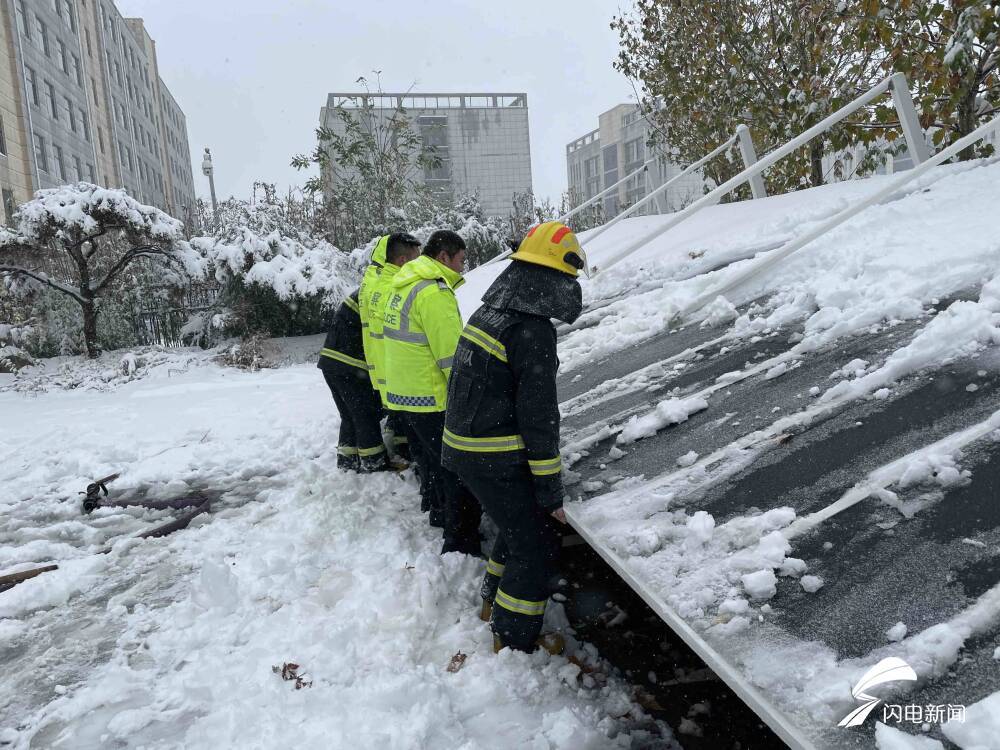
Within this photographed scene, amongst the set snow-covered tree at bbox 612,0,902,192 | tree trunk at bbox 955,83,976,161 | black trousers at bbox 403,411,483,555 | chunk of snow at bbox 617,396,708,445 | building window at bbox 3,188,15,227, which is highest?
building window at bbox 3,188,15,227

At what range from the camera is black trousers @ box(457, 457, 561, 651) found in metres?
2.88

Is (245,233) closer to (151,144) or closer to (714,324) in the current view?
(714,324)

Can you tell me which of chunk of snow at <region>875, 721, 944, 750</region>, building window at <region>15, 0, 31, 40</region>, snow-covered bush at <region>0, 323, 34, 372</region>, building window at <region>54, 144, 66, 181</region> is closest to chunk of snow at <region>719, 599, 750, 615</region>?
chunk of snow at <region>875, 721, 944, 750</region>

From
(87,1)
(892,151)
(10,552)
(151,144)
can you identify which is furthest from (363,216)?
(151,144)

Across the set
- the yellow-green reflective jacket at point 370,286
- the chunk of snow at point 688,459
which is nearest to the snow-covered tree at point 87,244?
the yellow-green reflective jacket at point 370,286

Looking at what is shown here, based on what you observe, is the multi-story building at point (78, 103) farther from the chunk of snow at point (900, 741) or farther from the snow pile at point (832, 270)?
the chunk of snow at point (900, 741)

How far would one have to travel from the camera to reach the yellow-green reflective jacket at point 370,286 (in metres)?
4.70

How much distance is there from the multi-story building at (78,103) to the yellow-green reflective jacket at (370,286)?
1573 cm

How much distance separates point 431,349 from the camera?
3.78 meters

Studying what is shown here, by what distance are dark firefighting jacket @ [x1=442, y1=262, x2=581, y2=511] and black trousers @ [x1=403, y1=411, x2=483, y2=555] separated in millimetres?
1011

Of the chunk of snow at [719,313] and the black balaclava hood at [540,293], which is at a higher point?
the black balaclava hood at [540,293]

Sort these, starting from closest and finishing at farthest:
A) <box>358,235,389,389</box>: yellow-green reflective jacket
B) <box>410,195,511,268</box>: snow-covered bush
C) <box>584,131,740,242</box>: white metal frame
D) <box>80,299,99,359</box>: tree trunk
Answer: <box>358,235,389,389</box>: yellow-green reflective jacket, <box>584,131,740,242</box>: white metal frame, <box>80,299,99,359</box>: tree trunk, <box>410,195,511,268</box>: snow-covered bush

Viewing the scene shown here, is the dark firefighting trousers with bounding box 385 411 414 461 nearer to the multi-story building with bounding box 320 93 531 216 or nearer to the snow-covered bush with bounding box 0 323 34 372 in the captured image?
the snow-covered bush with bounding box 0 323 34 372

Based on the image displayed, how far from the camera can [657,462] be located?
3.11m
